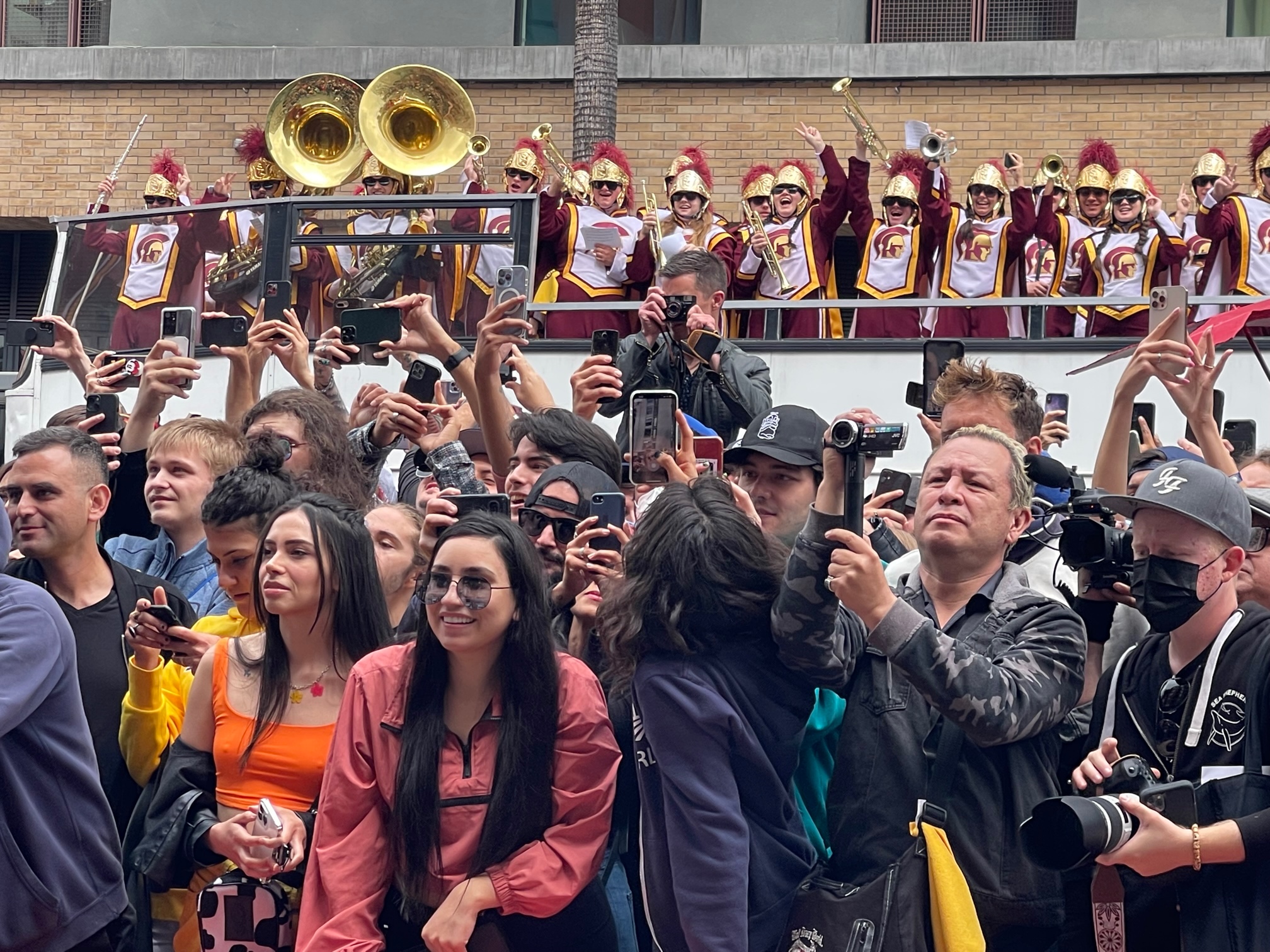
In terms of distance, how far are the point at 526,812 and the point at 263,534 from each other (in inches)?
40.4

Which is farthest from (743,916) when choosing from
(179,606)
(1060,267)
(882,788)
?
(1060,267)

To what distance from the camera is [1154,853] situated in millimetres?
3680

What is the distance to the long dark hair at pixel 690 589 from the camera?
4.28 meters

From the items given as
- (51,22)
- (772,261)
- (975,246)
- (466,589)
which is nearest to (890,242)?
(975,246)

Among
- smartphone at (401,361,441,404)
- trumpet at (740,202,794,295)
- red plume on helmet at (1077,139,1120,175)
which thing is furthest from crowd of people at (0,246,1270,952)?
red plume on helmet at (1077,139,1120,175)

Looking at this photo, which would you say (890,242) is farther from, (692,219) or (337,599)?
(337,599)

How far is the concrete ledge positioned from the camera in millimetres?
17422

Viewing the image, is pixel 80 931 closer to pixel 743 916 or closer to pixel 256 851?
pixel 256 851

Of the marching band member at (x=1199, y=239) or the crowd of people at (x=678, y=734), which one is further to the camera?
the marching band member at (x=1199, y=239)

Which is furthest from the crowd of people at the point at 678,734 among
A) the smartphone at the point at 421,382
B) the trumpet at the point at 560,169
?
the trumpet at the point at 560,169

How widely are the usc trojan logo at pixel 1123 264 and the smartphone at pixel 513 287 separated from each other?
5378 mm

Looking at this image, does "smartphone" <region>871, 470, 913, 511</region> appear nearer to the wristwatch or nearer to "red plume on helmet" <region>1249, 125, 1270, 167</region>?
the wristwatch

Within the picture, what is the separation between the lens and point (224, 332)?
22.7 ft

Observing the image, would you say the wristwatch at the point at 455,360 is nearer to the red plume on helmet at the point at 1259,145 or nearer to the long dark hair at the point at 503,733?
the long dark hair at the point at 503,733
